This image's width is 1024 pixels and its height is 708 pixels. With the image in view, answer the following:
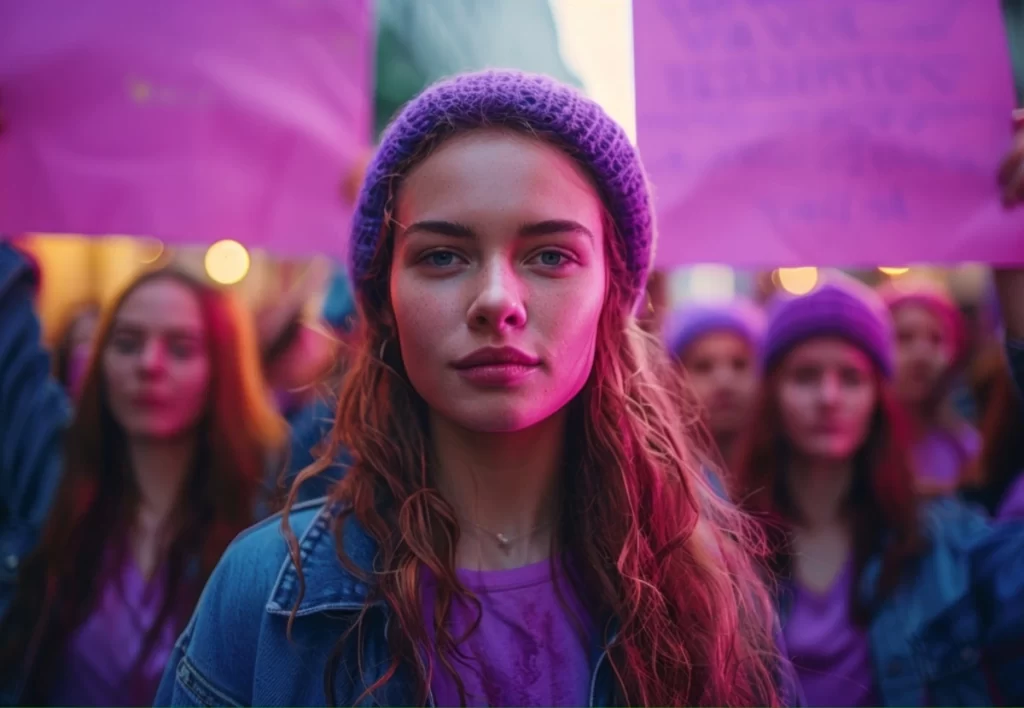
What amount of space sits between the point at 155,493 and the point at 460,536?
1339mm

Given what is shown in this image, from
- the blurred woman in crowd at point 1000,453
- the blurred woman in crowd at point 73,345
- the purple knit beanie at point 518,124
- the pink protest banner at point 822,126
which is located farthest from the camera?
the blurred woman in crowd at point 73,345

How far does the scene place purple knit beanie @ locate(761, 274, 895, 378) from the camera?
242cm

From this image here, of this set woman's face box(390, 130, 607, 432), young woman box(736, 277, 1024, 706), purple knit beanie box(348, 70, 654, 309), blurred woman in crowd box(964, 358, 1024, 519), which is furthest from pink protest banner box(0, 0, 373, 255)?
blurred woman in crowd box(964, 358, 1024, 519)

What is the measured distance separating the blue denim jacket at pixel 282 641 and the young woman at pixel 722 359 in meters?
1.98

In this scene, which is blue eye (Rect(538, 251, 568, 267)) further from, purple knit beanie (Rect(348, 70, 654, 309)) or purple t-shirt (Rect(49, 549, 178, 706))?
purple t-shirt (Rect(49, 549, 178, 706))

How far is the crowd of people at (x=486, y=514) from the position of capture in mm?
1283

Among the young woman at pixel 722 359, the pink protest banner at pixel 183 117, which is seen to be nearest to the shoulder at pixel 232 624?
the pink protest banner at pixel 183 117

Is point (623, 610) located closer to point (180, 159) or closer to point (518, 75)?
point (518, 75)

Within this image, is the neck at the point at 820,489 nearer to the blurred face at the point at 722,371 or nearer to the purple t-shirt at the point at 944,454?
the blurred face at the point at 722,371

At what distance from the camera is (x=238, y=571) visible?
4.36ft

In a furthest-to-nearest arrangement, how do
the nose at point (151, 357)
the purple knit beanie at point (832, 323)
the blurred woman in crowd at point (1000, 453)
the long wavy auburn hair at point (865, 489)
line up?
the blurred woman in crowd at point (1000, 453) → the purple knit beanie at point (832, 323) → the nose at point (151, 357) → the long wavy auburn hair at point (865, 489)

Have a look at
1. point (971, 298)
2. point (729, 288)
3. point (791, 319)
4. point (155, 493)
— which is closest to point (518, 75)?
point (791, 319)

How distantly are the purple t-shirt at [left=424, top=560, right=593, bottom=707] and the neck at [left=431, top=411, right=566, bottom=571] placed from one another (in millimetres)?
42

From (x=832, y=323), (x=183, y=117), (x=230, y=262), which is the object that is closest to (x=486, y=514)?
(x=183, y=117)
